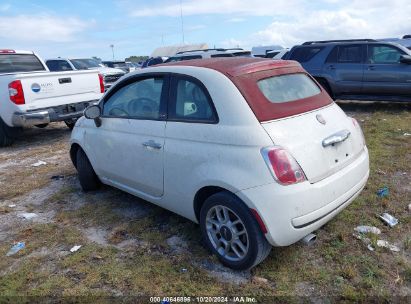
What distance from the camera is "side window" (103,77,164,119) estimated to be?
363cm

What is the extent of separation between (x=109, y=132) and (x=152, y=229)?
1.22m

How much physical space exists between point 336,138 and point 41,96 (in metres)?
6.30

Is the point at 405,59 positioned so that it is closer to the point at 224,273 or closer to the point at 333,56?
the point at 333,56

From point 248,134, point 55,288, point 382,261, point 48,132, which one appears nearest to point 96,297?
point 55,288

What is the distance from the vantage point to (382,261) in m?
3.05

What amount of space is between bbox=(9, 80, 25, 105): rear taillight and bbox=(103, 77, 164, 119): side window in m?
3.65

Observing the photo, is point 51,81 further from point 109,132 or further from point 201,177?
point 201,177

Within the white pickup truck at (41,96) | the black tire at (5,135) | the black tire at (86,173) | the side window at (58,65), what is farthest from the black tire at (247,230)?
the side window at (58,65)

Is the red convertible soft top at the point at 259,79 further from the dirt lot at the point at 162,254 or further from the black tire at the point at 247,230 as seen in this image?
the dirt lot at the point at 162,254

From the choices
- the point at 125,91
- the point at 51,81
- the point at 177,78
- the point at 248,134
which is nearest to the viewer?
the point at 248,134

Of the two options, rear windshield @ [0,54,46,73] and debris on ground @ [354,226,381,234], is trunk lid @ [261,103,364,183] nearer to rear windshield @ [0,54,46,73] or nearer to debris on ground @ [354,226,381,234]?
debris on ground @ [354,226,381,234]

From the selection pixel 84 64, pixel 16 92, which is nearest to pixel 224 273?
pixel 16 92

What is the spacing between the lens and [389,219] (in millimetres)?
3697

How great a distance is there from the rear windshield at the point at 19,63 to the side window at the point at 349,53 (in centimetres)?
787
